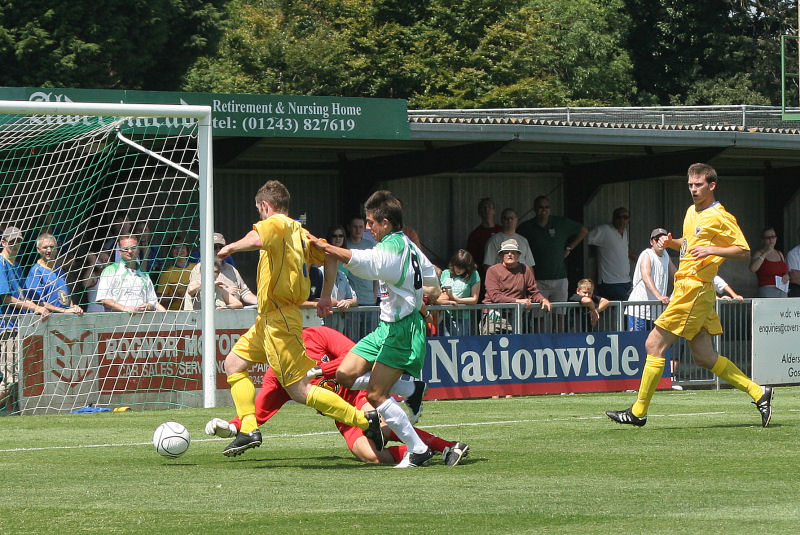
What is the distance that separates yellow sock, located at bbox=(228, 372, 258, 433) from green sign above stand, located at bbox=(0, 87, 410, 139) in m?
6.55

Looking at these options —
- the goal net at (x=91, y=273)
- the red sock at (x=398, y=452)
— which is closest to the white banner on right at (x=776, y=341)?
the goal net at (x=91, y=273)

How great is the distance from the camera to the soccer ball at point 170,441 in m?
9.12

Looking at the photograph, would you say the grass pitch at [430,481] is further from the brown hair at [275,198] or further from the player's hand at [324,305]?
the brown hair at [275,198]

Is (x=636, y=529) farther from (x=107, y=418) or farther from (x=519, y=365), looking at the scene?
(x=519, y=365)

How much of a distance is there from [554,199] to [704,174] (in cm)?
1135

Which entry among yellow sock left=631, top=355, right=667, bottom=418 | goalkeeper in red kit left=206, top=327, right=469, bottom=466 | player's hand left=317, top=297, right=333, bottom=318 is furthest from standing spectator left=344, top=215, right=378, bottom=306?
player's hand left=317, top=297, right=333, bottom=318

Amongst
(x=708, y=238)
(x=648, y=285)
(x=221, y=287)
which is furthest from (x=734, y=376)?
(x=221, y=287)

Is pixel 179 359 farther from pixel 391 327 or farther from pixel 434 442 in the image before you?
pixel 391 327

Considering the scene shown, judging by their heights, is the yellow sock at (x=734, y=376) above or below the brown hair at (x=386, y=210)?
below

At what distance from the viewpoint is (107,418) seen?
43.3 ft

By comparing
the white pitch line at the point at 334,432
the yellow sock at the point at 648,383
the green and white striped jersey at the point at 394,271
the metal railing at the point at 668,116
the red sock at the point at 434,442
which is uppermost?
the metal railing at the point at 668,116

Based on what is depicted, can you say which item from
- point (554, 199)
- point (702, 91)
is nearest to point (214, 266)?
point (554, 199)

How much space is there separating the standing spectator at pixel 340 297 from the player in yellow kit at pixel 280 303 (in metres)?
5.51

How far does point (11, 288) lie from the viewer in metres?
14.3
